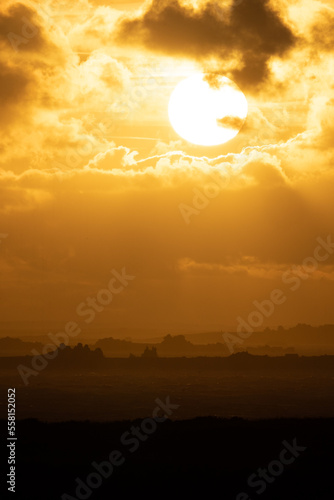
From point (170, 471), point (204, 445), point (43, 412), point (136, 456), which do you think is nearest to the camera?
point (170, 471)

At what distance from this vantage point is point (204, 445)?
39875 mm

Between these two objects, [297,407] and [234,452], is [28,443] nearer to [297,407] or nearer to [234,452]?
[234,452]

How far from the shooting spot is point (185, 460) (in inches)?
1437

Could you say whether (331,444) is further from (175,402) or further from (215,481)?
(175,402)

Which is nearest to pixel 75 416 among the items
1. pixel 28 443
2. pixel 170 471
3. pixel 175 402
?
pixel 175 402

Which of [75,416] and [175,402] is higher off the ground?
[175,402]

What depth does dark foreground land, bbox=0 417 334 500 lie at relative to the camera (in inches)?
1208

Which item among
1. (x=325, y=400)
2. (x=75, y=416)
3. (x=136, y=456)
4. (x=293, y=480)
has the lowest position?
(x=293, y=480)

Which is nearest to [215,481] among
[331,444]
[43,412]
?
[331,444]

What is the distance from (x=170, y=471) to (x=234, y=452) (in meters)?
5.92

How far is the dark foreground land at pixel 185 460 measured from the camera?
30.7m

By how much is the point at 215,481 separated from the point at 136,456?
20.8ft

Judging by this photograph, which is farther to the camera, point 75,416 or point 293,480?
point 75,416

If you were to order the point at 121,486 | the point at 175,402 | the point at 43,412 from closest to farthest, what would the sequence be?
the point at 121,486 < the point at 43,412 < the point at 175,402
